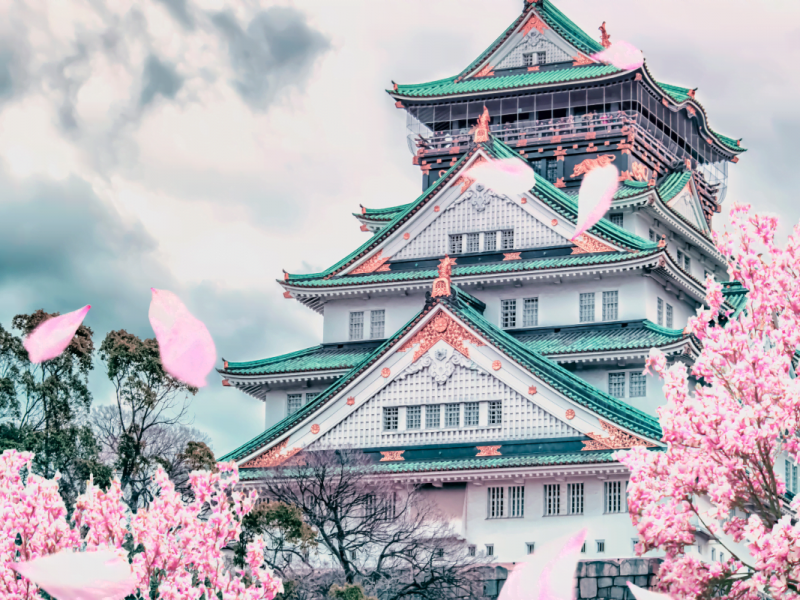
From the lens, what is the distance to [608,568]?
113ft

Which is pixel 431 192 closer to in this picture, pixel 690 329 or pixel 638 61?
pixel 638 61

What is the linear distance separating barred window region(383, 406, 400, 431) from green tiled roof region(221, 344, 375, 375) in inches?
198

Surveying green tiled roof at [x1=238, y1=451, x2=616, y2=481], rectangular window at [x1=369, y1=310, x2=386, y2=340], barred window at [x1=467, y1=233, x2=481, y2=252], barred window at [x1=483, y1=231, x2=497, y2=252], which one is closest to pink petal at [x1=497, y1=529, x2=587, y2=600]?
green tiled roof at [x1=238, y1=451, x2=616, y2=481]

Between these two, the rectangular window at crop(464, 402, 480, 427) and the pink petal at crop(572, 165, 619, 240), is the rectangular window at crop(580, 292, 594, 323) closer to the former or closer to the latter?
the pink petal at crop(572, 165, 619, 240)

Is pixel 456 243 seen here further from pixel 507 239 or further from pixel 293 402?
pixel 293 402

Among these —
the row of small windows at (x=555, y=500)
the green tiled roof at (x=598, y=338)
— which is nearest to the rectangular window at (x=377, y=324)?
the green tiled roof at (x=598, y=338)

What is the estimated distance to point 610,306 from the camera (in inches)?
1852

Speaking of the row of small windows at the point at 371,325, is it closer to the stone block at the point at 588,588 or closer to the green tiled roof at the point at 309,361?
the green tiled roof at the point at 309,361

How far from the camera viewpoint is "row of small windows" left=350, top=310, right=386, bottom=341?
164ft

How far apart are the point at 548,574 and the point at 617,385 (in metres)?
9.96

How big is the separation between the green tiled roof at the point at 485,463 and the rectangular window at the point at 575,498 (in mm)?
1395

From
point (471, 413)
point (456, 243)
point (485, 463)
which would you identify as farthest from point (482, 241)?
point (485, 463)

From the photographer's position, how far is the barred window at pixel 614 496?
39928 mm

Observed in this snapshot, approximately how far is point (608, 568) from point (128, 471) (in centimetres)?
1351
